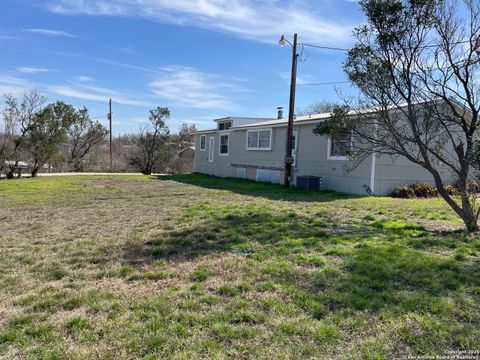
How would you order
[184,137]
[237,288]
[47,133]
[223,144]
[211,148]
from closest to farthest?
[237,288]
[47,133]
[223,144]
[211,148]
[184,137]

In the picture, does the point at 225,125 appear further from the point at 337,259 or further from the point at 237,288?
the point at 237,288

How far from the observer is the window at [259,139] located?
19.0 m

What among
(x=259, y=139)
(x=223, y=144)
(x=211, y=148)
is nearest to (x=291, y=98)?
(x=259, y=139)

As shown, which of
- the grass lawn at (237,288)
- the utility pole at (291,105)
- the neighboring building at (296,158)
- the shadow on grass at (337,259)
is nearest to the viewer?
the grass lawn at (237,288)

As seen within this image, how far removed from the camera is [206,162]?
2594 cm

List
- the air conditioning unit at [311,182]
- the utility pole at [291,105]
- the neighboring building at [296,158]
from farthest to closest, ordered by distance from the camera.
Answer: the utility pole at [291,105], the air conditioning unit at [311,182], the neighboring building at [296,158]

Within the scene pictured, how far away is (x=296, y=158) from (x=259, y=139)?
3.34 m

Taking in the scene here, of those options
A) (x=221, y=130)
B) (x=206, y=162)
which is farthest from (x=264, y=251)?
(x=206, y=162)

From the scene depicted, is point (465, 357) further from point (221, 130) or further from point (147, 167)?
point (147, 167)

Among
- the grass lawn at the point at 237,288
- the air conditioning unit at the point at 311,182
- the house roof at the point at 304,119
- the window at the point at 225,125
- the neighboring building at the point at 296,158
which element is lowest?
the grass lawn at the point at 237,288

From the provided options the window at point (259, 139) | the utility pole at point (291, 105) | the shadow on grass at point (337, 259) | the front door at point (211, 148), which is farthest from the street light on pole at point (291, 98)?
the front door at point (211, 148)

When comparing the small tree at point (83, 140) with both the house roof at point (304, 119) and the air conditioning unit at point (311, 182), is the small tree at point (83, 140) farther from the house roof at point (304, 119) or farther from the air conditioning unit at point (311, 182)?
the air conditioning unit at point (311, 182)

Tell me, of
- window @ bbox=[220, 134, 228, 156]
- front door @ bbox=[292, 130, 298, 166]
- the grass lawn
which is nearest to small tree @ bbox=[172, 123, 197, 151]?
window @ bbox=[220, 134, 228, 156]

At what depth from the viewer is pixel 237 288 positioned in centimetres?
407
